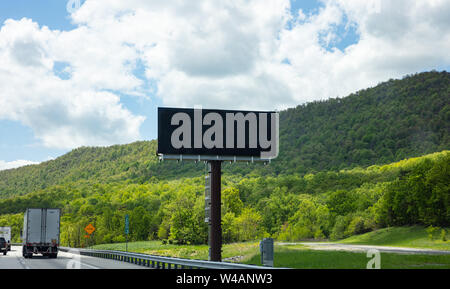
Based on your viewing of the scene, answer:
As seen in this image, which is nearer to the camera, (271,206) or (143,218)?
(271,206)

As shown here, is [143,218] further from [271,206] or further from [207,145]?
[207,145]

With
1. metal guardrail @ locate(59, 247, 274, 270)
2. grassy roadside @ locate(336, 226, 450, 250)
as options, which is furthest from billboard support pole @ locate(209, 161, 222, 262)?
grassy roadside @ locate(336, 226, 450, 250)

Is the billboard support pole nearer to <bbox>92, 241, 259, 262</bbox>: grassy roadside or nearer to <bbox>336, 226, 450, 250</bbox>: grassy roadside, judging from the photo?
<bbox>92, 241, 259, 262</bbox>: grassy roadside

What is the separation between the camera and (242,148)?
46.8 meters

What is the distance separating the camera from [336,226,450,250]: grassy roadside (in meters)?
78.0

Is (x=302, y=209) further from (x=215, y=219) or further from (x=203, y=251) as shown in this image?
(x=215, y=219)

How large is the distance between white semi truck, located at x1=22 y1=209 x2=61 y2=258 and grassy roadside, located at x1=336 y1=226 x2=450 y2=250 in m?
49.4

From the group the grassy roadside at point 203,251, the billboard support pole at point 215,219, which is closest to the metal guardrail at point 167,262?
the billboard support pole at point 215,219

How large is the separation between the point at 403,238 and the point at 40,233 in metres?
60.4

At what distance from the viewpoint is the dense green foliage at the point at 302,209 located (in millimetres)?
94500

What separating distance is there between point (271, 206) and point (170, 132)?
10734cm

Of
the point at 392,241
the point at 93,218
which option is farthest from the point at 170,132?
the point at 93,218

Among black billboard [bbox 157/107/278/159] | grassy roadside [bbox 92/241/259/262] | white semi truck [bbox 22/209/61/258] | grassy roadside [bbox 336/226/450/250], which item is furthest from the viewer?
grassy roadside [bbox 336/226/450/250]

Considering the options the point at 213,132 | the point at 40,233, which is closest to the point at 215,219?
the point at 213,132
